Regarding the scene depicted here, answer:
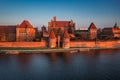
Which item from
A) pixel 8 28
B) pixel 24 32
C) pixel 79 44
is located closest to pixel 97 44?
pixel 79 44

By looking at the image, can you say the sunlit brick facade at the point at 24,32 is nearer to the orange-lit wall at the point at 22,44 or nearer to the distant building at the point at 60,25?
the orange-lit wall at the point at 22,44

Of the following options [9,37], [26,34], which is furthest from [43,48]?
[9,37]

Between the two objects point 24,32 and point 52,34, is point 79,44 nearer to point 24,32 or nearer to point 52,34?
point 52,34

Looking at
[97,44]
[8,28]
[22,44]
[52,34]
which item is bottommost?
[97,44]

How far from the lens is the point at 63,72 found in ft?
57.9

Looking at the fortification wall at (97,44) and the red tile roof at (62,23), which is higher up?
the red tile roof at (62,23)

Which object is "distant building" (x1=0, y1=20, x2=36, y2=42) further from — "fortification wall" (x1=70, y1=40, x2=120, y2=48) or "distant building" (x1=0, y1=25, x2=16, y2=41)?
"fortification wall" (x1=70, y1=40, x2=120, y2=48)

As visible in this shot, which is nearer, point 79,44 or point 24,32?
point 79,44

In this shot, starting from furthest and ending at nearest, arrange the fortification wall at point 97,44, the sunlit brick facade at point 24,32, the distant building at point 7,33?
1. the distant building at point 7,33
2. the sunlit brick facade at point 24,32
3. the fortification wall at point 97,44

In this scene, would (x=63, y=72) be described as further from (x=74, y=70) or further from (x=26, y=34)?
(x=26, y=34)

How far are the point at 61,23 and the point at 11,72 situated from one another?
31.5 meters

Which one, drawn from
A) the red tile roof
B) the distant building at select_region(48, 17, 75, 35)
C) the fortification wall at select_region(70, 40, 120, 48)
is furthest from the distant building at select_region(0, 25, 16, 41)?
the fortification wall at select_region(70, 40, 120, 48)

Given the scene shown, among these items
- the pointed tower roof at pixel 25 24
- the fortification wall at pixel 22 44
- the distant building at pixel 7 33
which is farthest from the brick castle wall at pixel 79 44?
the pointed tower roof at pixel 25 24

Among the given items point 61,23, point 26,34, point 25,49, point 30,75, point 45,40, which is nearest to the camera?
point 30,75
